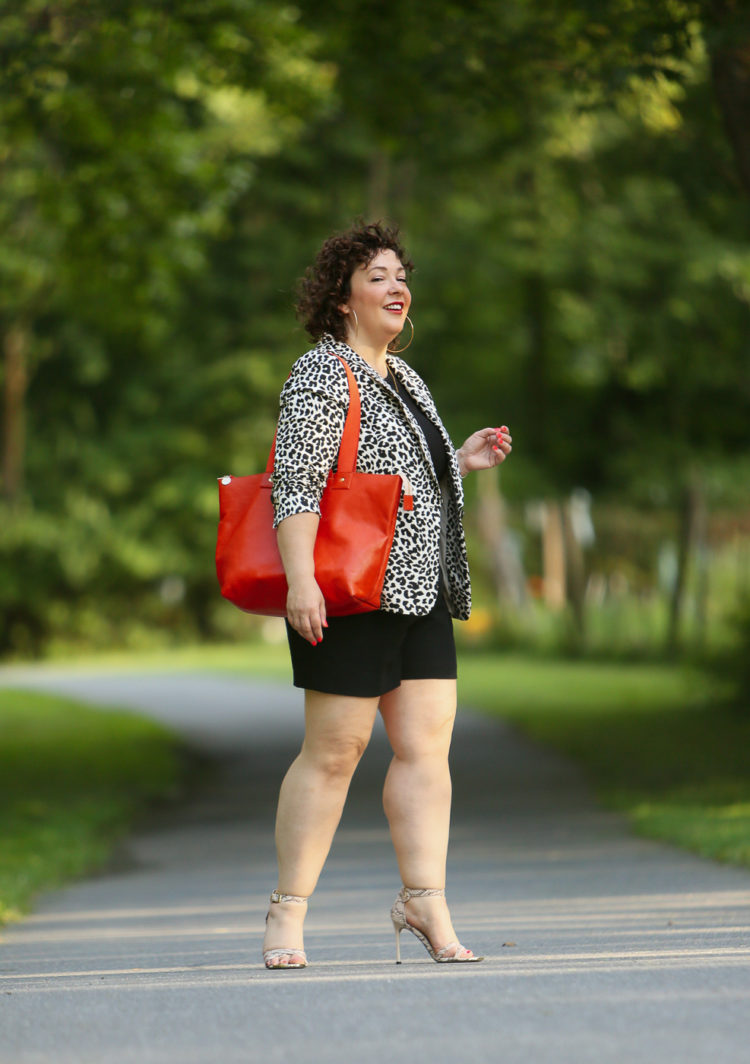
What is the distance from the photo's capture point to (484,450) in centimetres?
540

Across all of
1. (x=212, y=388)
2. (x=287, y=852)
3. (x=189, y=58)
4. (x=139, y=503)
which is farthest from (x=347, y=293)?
(x=139, y=503)

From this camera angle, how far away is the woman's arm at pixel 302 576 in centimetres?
464

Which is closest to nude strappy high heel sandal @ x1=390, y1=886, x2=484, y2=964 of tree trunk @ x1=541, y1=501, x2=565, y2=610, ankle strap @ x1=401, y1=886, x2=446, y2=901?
ankle strap @ x1=401, y1=886, x2=446, y2=901

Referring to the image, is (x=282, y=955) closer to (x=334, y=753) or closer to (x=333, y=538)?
(x=334, y=753)

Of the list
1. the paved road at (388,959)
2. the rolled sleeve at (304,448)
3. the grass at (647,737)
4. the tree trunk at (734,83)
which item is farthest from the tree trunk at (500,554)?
the rolled sleeve at (304,448)

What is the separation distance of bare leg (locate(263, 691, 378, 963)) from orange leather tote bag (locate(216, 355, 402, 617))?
31 cm

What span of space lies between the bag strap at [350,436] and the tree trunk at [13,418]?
35.2m

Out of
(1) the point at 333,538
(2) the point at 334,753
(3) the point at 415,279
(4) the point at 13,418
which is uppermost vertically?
(3) the point at 415,279

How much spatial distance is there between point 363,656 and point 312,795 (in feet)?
1.43

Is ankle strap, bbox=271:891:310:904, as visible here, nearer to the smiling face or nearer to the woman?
the woman

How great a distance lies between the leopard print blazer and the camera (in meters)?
4.79

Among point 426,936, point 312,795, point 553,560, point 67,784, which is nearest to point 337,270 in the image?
point 312,795

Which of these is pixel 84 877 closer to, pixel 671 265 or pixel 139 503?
pixel 671 265

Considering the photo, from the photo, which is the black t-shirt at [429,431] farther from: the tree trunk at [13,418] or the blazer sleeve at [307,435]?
the tree trunk at [13,418]
